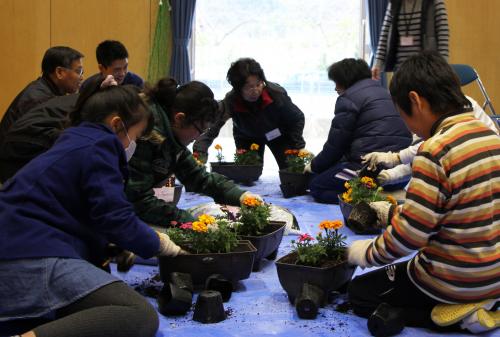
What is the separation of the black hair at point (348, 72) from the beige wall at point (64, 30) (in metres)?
3.47

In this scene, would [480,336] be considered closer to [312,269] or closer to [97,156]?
[312,269]

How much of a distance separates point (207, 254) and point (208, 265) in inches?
2.0

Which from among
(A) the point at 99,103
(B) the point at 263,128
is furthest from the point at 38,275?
(B) the point at 263,128

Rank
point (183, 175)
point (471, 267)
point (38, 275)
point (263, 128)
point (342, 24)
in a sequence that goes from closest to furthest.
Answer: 1. point (38, 275)
2. point (471, 267)
3. point (183, 175)
4. point (263, 128)
5. point (342, 24)

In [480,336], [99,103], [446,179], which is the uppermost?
[99,103]

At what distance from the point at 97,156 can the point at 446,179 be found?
3.35 ft

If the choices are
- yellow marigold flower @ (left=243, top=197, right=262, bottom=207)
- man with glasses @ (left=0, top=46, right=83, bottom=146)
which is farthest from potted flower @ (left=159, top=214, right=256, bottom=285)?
man with glasses @ (left=0, top=46, right=83, bottom=146)

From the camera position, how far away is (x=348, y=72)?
419cm

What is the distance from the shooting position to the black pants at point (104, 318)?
5.65ft

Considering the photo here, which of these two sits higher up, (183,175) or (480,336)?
(183,175)

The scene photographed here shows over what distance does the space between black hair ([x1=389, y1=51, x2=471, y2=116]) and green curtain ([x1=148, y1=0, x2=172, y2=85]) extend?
541 centimetres

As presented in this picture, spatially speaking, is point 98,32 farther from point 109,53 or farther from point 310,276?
point 310,276

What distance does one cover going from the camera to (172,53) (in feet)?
24.2

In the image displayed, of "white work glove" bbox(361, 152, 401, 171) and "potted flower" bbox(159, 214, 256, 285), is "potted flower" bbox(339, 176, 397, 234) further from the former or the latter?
"potted flower" bbox(159, 214, 256, 285)
